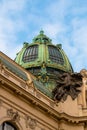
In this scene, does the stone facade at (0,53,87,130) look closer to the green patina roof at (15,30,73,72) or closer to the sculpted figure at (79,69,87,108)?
the sculpted figure at (79,69,87,108)

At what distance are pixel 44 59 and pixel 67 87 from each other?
40.8 feet

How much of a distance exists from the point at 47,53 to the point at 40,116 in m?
20.5

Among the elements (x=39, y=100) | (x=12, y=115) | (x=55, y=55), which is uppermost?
(x=55, y=55)

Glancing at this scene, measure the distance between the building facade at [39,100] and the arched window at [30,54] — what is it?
4322 millimetres

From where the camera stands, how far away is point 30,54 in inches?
1993

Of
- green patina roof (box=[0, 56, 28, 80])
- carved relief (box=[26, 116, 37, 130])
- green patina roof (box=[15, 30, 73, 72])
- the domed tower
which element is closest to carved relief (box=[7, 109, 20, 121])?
carved relief (box=[26, 116, 37, 130])

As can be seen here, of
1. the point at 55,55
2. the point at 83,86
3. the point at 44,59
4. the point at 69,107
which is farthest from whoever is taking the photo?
the point at 55,55

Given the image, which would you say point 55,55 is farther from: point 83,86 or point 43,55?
point 83,86

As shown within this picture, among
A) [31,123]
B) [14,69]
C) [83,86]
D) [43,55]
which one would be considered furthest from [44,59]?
[31,123]

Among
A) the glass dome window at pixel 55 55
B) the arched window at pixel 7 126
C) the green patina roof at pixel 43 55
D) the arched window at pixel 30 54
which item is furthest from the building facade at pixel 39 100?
the glass dome window at pixel 55 55

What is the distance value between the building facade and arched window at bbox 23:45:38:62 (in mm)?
4322

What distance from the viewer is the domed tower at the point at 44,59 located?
45.0 metres

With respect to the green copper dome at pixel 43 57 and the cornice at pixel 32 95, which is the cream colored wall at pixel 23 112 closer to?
the cornice at pixel 32 95

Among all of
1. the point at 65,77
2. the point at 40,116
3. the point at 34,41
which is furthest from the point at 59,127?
the point at 34,41
